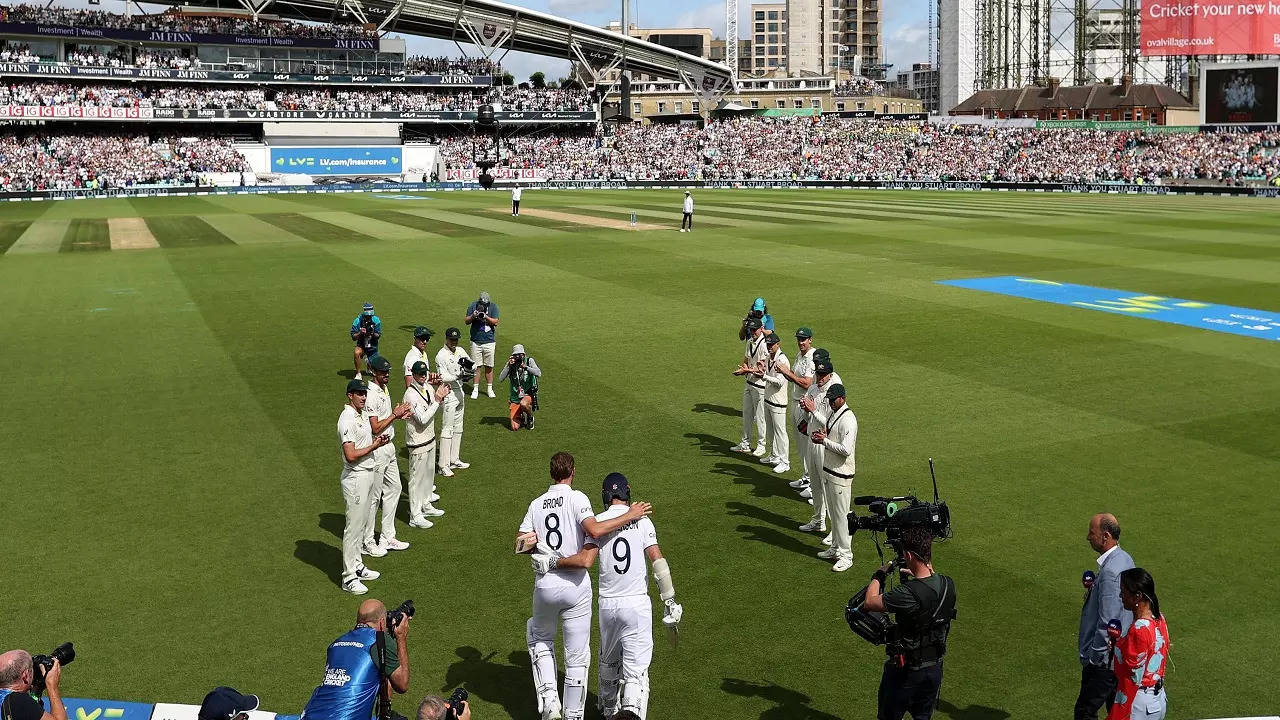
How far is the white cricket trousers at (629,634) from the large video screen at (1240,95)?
87.5 metres

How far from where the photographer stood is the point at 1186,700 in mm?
8367

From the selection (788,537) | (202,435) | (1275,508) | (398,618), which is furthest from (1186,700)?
(202,435)

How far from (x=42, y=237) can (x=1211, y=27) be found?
80.2m

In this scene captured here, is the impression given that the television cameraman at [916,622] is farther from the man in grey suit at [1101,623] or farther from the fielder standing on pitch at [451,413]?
the fielder standing on pitch at [451,413]

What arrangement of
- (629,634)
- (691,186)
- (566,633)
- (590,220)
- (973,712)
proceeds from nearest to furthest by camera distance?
(629,634), (566,633), (973,712), (590,220), (691,186)

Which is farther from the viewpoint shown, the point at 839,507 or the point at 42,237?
the point at 42,237

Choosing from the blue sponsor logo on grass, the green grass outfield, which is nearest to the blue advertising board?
the green grass outfield

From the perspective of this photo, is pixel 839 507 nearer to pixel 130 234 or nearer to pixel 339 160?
pixel 130 234

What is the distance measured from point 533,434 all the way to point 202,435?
4.87 meters

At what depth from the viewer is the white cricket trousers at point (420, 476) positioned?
1220cm

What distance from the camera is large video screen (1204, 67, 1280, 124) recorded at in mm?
79500

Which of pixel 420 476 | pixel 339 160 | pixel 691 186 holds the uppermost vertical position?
pixel 339 160

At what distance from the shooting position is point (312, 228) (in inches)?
1852

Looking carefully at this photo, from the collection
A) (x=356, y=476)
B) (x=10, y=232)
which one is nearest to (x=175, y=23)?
(x=10, y=232)
